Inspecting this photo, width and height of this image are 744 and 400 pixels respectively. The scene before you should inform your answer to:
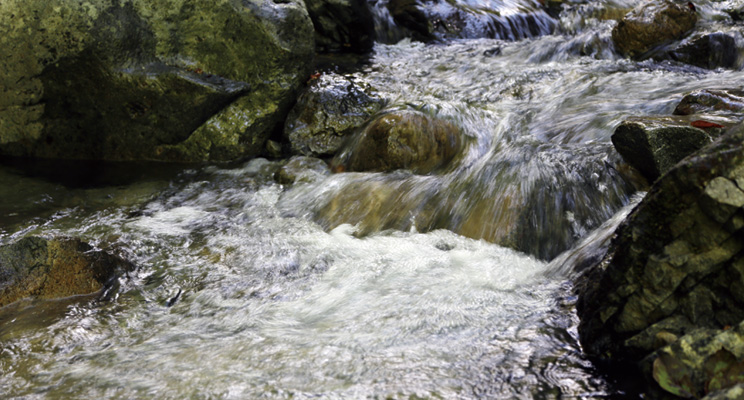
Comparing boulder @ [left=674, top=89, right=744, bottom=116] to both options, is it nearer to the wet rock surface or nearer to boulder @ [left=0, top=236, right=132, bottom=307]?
the wet rock surface

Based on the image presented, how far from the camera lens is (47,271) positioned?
11.5ft

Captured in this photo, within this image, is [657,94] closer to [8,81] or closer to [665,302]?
[665,302]

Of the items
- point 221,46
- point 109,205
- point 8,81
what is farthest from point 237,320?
point 8,81

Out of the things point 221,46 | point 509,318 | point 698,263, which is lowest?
point 509,318

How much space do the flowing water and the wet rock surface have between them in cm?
30

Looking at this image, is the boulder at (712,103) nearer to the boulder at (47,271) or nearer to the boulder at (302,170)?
the boulder at (302,170)

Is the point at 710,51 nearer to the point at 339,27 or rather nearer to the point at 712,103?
the point at 712,103

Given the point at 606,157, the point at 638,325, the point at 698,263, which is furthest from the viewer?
the point at 606,157

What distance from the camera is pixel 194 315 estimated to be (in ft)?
10.7

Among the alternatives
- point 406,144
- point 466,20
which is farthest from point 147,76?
point 466,20

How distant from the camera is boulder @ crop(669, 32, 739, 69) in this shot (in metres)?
7.17

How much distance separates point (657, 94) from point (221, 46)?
5075 mm

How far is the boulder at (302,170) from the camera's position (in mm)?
5840

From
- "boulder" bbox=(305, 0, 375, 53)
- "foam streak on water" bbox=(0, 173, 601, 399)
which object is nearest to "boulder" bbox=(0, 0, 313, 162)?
"foam streak on water" bbox=(0, 173, 601, 399)
